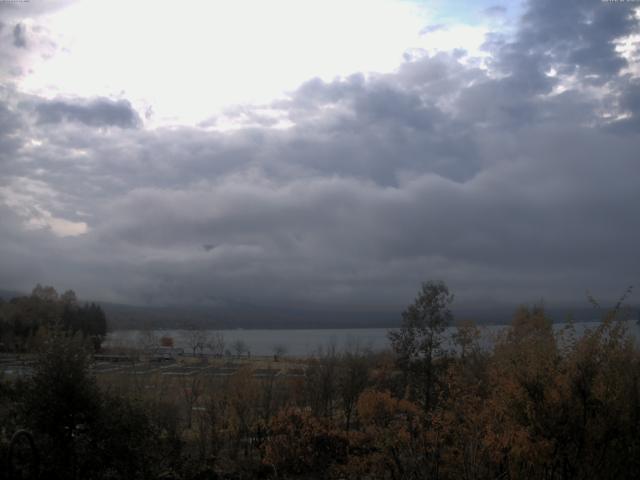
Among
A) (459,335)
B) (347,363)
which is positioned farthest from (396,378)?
(459,335)

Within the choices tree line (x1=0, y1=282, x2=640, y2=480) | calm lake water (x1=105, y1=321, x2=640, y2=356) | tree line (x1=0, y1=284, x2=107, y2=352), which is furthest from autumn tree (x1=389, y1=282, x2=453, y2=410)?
tree line (x1=0, y1=284, x2=107, y2=352)

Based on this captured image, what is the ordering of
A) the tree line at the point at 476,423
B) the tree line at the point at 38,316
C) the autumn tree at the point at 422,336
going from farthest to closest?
1. the tree line at the point at 38,316
2. the autumn tree at the point at 422,336
3. the tree line at the point at 476,423

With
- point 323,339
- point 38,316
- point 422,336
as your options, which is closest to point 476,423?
point 422,336

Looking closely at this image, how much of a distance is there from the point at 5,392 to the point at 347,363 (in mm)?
22969

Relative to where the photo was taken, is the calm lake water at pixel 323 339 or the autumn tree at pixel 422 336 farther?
the autumn tree at pixel 422 336

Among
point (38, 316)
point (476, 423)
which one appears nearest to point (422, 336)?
point (476, 423)

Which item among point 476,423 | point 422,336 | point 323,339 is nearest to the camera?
point 476,423

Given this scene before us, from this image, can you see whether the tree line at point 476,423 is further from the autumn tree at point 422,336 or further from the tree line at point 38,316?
the tree line at point 38,316

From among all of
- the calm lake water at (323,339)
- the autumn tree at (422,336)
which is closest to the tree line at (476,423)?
the calm lake water at (323,339)

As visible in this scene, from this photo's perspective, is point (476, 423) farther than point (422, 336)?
No

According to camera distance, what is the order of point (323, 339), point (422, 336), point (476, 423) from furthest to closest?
1. point (323, 339)
2. point (422, 336)
3. point (476, 423)

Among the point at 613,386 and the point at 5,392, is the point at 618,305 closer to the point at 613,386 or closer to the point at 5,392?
the point at 613,386

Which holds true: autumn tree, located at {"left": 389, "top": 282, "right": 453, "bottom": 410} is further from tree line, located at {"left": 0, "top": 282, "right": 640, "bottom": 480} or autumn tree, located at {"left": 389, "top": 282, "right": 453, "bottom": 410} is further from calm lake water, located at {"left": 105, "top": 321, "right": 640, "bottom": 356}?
tree line, located at {"left": 0, "top": 282, "right": 640, "bottom": 480}

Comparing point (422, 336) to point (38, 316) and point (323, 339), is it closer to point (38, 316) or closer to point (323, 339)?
point (323, 339)
